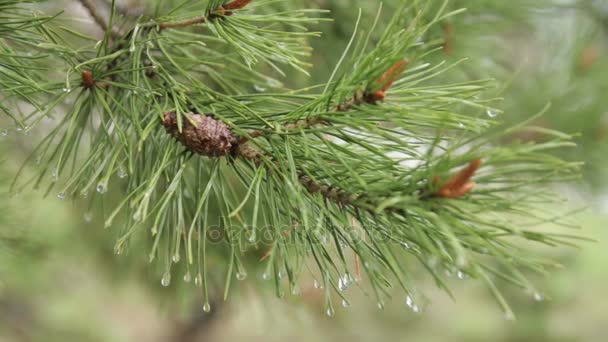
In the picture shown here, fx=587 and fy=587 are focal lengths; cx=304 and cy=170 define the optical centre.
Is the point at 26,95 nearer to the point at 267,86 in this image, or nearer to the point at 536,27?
the point at 267,86

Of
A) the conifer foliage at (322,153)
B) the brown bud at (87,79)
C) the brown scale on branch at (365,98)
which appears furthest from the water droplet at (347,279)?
the brown bud at (87,79)

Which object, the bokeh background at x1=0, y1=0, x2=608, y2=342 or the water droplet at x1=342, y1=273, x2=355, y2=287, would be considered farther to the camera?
the bokeh background at x1=0, y1=0, x2=608, y2=342

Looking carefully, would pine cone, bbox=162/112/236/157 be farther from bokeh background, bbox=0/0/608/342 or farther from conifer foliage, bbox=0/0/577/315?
bokeh background, bbox=0/0/608/342

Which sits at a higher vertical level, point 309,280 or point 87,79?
point 87,79

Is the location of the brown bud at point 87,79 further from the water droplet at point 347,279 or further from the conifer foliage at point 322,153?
the water droplet at point 347,279

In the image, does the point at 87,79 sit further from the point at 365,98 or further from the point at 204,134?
the point at 365,98

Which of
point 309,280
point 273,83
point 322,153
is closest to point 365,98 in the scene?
point 322,153

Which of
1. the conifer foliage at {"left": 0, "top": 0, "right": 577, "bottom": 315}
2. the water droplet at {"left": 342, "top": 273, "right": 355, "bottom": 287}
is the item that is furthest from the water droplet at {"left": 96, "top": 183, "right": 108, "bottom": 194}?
the water droplet at {"left": 342, "top": 273, "right": 355, "bottom": 287}

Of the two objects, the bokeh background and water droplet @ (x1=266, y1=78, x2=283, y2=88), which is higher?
water droplet @ (x1=266, y1=78, x2=283, y2=88)

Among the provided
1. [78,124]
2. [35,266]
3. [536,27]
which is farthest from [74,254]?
[536,27]
